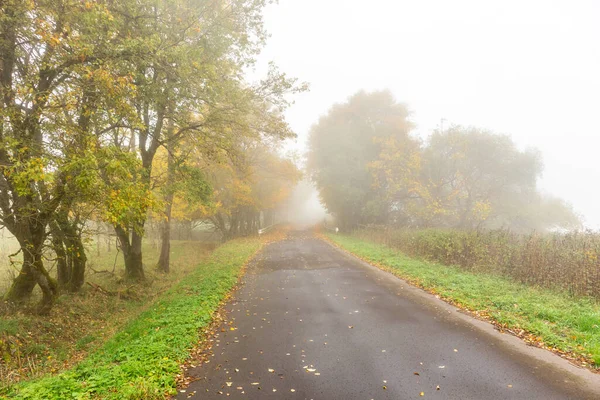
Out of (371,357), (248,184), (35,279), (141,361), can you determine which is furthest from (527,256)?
(248,184)

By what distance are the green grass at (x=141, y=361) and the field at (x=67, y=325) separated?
0.95 m

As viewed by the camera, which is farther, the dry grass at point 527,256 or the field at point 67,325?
the dry grass at point 527,256

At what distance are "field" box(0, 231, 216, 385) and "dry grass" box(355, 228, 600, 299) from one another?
12699 millimetres

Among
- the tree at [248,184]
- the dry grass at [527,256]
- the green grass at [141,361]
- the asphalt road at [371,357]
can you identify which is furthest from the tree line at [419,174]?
the green grass at [141,361]

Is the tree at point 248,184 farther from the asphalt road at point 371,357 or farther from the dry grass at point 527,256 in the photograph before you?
the asphalt road at point 371,357

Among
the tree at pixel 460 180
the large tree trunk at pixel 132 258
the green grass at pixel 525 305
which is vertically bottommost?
the green grass at pixel 525 305

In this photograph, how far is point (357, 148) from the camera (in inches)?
1332

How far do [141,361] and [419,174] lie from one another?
2790 cm

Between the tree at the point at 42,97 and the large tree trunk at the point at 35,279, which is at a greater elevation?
the tree at the point at 42,97

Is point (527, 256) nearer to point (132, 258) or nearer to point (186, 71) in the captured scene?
point (186, 71)

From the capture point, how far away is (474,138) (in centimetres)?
3058

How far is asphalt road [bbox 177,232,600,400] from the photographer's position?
5055 millimetres

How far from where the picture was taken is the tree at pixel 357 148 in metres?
32.8

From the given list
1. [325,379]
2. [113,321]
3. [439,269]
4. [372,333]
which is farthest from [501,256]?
[113,321]
